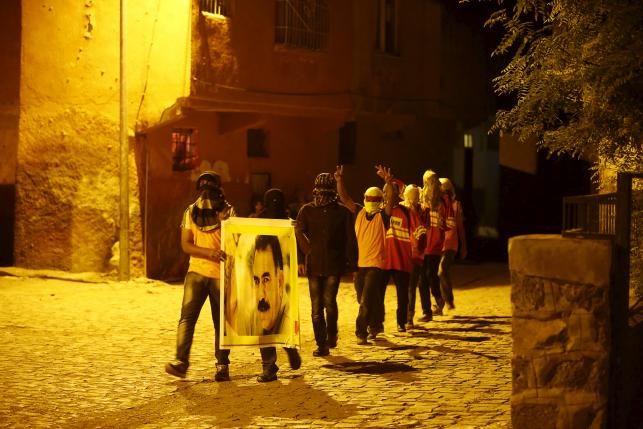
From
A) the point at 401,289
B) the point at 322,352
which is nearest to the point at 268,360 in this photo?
the point at 322,352

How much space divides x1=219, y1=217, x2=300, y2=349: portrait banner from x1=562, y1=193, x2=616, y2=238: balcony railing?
3.13 m

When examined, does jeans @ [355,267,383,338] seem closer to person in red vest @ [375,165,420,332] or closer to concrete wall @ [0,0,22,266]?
person in red vest @ [375,165,420,332]

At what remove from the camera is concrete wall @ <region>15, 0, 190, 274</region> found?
19.3 meters

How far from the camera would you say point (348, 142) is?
2667 centimetres

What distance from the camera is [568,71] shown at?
30.5 ft

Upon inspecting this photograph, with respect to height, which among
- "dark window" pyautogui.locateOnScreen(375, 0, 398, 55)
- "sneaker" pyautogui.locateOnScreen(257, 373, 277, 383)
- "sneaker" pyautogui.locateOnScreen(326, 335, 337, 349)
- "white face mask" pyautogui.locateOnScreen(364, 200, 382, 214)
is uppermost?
"dark window" pyautogui.locateOnScreen(375, 0, 398, 55)

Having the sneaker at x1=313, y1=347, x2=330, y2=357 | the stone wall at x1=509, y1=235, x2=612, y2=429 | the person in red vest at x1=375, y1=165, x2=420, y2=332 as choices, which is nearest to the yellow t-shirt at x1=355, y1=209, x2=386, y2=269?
the person in red vest at x1=375, y1=165, x2=420, y2=332

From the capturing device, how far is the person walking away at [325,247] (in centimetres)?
1102

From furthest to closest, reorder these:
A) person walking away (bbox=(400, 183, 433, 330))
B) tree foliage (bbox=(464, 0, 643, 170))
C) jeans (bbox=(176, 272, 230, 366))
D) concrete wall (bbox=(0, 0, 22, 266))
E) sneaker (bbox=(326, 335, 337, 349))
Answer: concrete wall (bbox=(0, 0, 22, 266)), person walking away (bbox=(400, 183, 433, 330)), sneaker (bbox=(326, 335, 337, 349)), jeans (bbox=(176, 272, 230, 366)), tree foliage (bbox=(464, 0, 643, 170))

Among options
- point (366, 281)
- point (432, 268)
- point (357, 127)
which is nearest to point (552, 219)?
point (357, 127)

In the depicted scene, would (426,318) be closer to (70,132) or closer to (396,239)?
(396,239)

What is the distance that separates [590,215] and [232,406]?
324 cm

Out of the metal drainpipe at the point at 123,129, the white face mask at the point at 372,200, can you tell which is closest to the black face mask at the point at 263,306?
the white face mask at the point at 372,200

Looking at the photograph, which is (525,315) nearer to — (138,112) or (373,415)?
(373,415)
